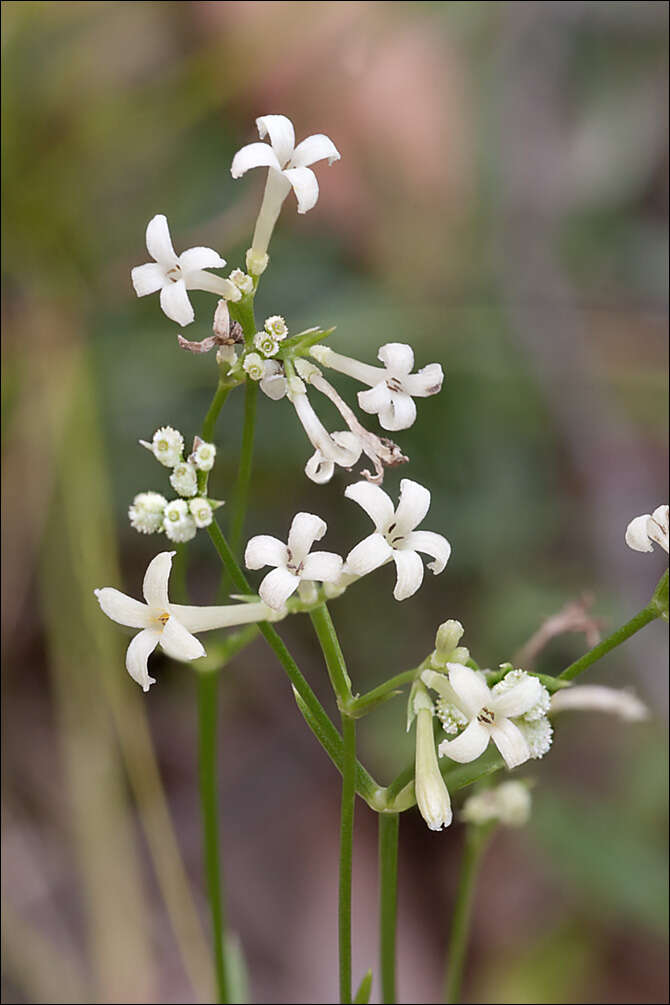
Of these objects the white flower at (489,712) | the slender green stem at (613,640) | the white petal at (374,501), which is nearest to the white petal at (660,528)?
the slender green stem at (613,640)

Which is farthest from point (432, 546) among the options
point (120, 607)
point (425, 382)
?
point (120, 607)

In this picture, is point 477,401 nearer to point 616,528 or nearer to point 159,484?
point 616,528

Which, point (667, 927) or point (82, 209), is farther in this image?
point (82, 209)

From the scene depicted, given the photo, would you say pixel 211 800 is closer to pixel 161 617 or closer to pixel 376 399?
pixel 161 617

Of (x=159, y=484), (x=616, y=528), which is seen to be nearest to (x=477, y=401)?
(x=616, y=528)

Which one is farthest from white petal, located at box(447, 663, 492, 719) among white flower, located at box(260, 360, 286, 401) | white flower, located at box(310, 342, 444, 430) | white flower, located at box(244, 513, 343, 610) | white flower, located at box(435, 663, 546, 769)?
white flower, located at box(260, 360, 286, 401)
